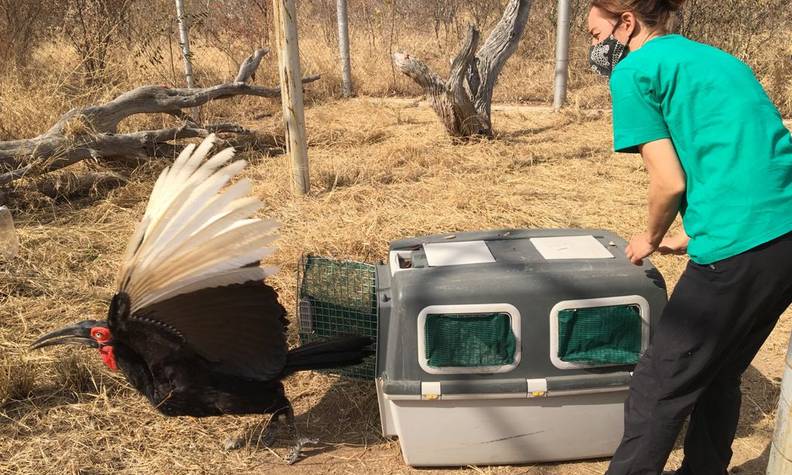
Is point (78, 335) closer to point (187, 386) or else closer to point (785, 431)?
point (187, 386)

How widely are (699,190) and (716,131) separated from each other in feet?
0.51

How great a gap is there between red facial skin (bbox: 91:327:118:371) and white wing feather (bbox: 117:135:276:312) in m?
0.24

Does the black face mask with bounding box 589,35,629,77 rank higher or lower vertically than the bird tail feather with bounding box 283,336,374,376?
higher

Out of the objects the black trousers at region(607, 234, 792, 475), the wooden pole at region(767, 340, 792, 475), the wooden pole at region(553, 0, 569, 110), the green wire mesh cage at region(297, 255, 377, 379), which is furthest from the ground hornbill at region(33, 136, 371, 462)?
the wooden pole at region(553, 0, 569, 110)

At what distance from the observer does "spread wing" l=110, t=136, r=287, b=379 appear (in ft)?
7.02

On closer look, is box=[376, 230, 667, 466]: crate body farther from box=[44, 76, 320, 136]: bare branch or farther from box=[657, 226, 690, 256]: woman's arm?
box=[44, 76, 320, 136]: bare branch

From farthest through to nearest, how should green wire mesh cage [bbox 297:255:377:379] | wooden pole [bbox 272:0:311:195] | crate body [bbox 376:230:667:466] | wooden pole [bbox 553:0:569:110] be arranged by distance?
1. wooden pole [bbox 553:0:569:110]
2. wooden pole [bbox 272:0:311:195]
3. green wire mesh cage [bbox 297:255:377:379]
4. crate body [bbox 376:230:667:466]

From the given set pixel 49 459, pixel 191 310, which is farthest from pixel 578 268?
pixel 49 459

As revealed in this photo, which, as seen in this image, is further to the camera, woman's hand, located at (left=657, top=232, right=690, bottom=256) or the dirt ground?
the dirt ground

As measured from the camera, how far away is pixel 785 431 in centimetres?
155

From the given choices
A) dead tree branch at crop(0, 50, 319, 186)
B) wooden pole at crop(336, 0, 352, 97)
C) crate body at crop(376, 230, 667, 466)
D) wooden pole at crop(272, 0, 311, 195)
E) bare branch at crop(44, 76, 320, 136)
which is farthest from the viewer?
wooden pole at crop(336, 0, 352, 97)

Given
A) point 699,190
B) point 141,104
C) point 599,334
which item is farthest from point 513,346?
point 141,104

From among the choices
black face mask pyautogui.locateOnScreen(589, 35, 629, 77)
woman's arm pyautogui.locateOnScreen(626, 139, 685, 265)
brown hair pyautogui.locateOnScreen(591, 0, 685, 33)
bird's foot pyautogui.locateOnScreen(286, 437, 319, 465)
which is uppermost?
brown hair pyautogui.locateOnScreen(591, 0, 685, 33)

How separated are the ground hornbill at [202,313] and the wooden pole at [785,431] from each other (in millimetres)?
1478
